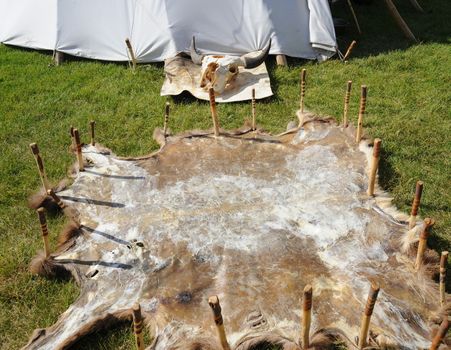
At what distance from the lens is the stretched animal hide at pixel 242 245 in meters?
2.94

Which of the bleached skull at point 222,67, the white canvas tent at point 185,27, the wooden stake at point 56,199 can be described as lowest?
the wooden stake at point 56,199

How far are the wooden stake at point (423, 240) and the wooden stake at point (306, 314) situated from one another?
856mm

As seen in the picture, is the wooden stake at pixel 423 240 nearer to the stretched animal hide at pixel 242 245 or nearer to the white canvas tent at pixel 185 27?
the stretched animal hide at pixel 242 245

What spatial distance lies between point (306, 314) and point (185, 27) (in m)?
5.05

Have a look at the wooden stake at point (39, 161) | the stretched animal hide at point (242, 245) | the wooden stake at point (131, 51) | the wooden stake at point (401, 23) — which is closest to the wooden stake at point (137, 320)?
the stretched animal hide at point (242, 245)

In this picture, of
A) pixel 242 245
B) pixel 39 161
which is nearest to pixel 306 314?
pixel 242 245

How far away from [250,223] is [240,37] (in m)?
3.68

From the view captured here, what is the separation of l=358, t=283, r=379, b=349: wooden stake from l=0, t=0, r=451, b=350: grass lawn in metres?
1.36

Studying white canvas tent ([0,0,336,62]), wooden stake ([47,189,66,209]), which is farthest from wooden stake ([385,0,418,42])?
wooden stake ([47,189,66,209])

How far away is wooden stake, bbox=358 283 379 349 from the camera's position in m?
2.23

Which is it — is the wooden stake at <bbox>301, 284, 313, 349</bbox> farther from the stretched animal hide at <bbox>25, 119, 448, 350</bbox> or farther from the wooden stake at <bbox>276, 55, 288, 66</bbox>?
the wooden stake at <bbox>276, 55, 288, 66</bbox>

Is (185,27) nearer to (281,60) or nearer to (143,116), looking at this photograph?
(281,60)

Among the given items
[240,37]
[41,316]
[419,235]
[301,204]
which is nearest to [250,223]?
[301,204]

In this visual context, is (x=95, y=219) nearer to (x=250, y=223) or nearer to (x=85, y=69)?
(x=250, y=223)
